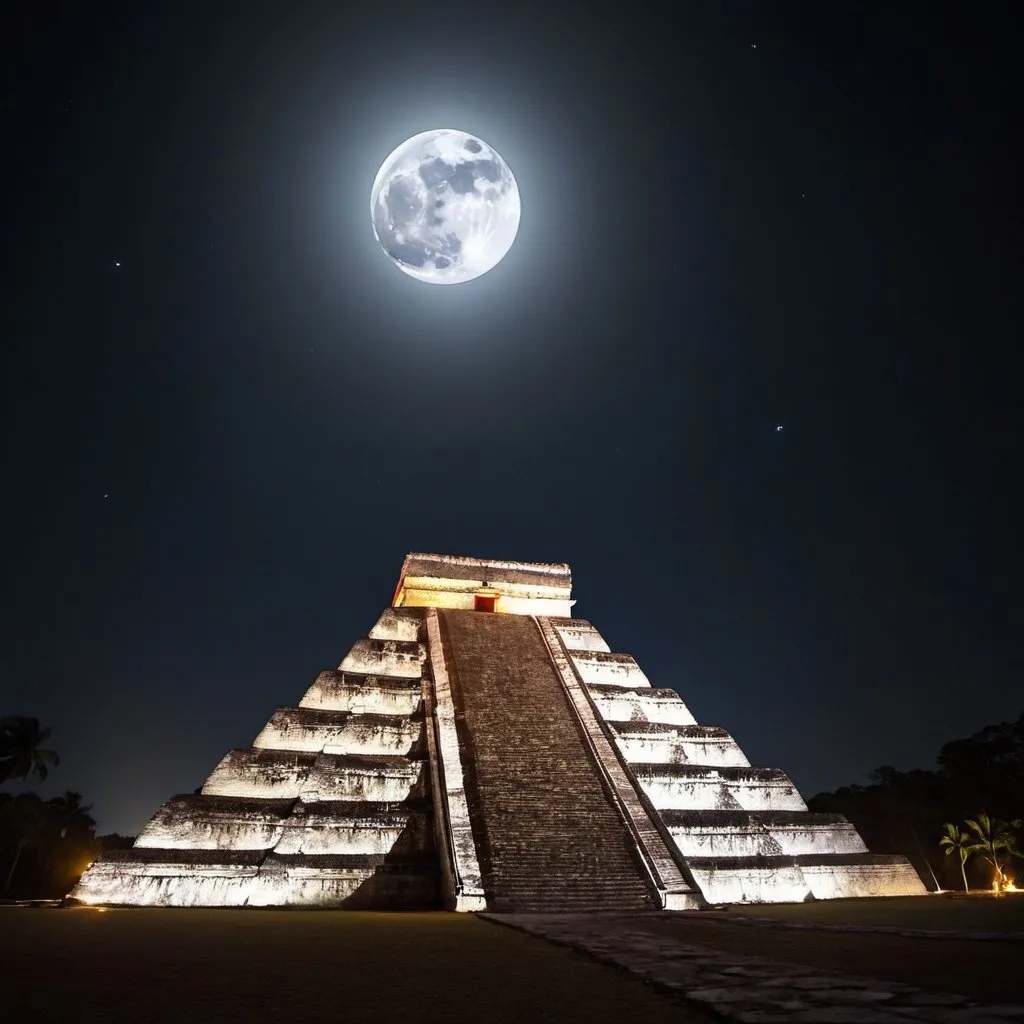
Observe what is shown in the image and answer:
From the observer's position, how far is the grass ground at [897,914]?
6.57 metres

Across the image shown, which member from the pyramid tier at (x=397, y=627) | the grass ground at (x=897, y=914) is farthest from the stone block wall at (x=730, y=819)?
the pyramid tier at (x=397, y=627)

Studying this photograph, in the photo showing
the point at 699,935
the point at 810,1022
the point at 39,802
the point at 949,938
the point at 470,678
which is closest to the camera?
the point at 810,1022

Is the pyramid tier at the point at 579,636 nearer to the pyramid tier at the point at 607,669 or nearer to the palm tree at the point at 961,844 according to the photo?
the pyramid tier at the point at 607,669

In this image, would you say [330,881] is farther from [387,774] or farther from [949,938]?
[949,938]

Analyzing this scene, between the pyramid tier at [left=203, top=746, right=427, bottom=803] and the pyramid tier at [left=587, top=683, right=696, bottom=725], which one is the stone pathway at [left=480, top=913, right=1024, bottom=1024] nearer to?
the pyramid tier at [left=203, top=746, right=427, bottom=803]

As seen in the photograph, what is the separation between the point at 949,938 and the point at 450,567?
1573cm

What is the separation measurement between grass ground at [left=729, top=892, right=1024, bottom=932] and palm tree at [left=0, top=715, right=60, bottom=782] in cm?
2322

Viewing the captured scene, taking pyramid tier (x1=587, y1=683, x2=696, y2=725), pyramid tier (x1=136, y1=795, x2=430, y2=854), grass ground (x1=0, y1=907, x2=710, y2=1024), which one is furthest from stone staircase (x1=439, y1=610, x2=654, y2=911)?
grass ground (x1=0, y1=907, x2=710, y2=1024)

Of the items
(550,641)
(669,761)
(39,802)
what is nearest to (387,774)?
(669,761)

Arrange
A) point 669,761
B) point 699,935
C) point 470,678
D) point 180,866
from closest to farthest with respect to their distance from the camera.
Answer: point 699,935 < point 180,866 < point 669,761 < point 470,678

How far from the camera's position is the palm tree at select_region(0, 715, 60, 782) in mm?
23219

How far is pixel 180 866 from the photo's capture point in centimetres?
915

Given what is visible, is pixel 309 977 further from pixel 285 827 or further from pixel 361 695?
pixel 361 695

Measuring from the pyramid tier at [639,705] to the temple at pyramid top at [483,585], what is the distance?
18.7ft
